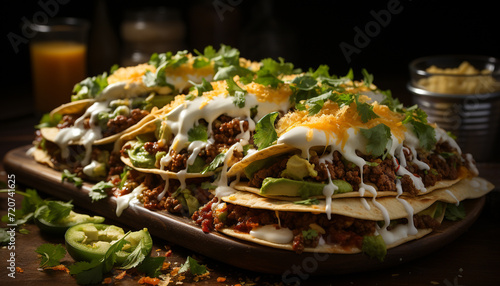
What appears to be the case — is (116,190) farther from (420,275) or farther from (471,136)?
(471,136)

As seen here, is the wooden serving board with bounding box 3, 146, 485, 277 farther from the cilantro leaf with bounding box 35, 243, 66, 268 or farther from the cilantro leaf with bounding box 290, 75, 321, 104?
the cilantro leaf with bounding box 290, 75, 321, 104

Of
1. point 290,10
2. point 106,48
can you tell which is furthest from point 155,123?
point 290,10

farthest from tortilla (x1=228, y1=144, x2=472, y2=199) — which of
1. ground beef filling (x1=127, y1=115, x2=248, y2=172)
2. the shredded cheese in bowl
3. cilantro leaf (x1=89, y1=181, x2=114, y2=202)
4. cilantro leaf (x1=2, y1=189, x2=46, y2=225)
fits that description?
the shredded cheese in bowl

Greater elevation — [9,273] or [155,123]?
[155,123]

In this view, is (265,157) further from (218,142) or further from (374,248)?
(374,248)

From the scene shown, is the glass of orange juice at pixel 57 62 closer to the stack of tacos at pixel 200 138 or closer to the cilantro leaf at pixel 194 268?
the stack of tacos at pixel 200 138

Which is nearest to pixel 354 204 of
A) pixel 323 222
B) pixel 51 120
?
pixel 323 222
